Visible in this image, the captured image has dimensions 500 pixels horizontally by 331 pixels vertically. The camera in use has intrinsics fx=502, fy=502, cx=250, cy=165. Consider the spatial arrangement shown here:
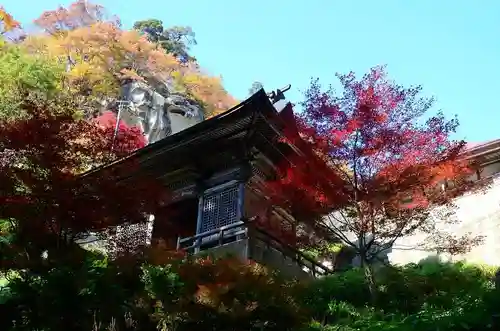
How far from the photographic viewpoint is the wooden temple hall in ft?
42.7

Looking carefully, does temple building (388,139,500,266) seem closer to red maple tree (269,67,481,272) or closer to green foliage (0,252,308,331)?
red maple tree (269,67,481,272)

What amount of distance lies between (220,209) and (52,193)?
524 cm

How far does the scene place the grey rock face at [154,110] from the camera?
119ft

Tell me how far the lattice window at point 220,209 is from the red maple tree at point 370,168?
9.71ft

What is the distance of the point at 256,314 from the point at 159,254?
230cm

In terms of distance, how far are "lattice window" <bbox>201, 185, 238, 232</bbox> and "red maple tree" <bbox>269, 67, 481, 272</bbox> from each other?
296cm

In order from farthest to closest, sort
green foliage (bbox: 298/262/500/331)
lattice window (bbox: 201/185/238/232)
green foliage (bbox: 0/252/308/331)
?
1. lattice window (bbox: 201/185/238/232)
2. green foliage (bbox: 298/262/500/331)
3. green foliage (bbox: 0/252/308/331)

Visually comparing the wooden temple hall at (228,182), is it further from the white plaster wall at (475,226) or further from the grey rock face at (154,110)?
the grey rock face at (154,110)

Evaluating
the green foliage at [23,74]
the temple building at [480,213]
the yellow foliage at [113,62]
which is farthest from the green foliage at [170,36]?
the temple building at [480,213]

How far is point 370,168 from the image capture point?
424 inches

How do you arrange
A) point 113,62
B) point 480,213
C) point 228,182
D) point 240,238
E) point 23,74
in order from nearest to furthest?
point 240,238, point 228,182, point 480,213, point 23,74, point 113,62

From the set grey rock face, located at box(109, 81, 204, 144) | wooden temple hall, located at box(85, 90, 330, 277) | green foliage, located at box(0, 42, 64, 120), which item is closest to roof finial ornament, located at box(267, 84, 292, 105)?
wooden temple hall, located at box(85, 90, 330, 277)

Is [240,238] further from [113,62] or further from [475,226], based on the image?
[113,62]

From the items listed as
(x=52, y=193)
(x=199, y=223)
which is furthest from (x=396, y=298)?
(x=52, y=193)
